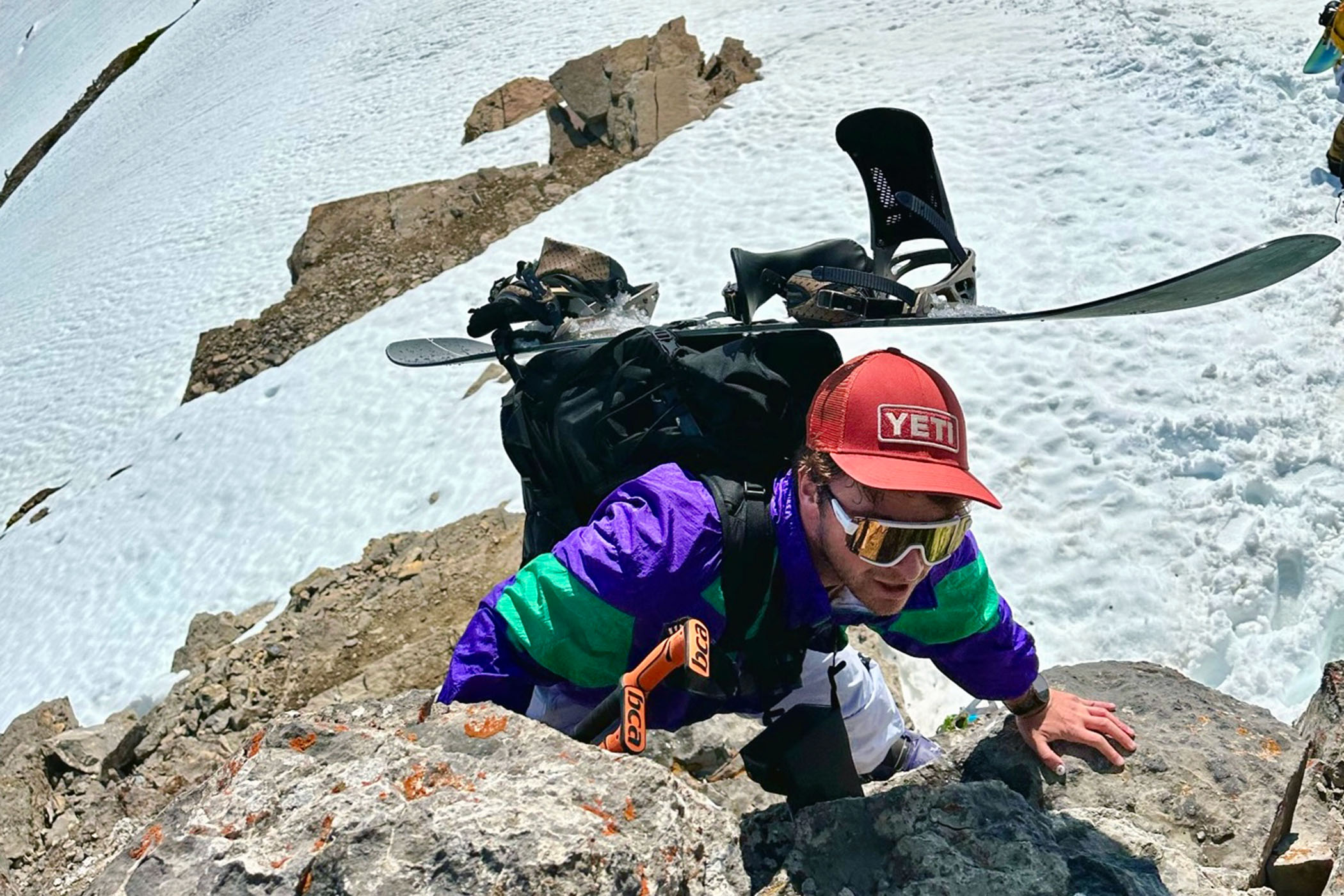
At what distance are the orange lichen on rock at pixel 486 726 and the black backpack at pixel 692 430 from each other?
688 millimetres

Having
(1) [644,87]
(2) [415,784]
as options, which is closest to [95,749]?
(2) [415,784]

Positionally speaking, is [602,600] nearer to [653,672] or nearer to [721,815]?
[653,672]

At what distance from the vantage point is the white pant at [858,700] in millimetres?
3949

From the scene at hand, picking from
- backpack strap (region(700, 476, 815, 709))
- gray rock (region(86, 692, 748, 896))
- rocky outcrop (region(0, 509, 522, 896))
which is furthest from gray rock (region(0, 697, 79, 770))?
backpack strap (region(700, 476, 815, 709))

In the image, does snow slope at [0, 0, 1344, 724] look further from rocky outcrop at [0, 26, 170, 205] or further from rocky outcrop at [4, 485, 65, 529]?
rocky outcrop at [0, 26, 170, 205]

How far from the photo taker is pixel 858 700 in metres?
4.17

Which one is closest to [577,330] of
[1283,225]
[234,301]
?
[1283,225]

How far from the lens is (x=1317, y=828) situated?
3613mm

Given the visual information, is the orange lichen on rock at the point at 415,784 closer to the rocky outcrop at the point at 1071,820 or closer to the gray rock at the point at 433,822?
the gray rock at the point at 433,822

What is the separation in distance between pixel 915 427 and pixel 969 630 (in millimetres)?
916

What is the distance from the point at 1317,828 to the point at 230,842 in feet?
11.2

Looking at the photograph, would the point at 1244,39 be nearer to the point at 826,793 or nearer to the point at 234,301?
the point at 826,793

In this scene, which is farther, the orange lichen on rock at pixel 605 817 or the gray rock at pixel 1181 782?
the gray rock at pixel 1181 782

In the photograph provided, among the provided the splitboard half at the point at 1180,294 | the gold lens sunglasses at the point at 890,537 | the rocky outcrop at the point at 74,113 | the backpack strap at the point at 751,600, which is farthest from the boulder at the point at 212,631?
the rocky outcrop at the point at 74,113
